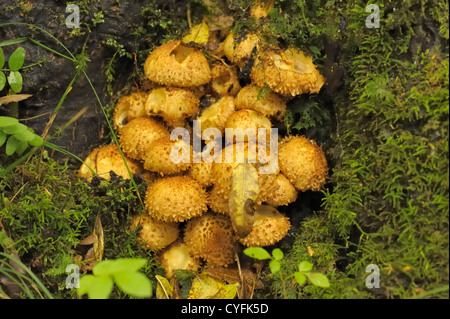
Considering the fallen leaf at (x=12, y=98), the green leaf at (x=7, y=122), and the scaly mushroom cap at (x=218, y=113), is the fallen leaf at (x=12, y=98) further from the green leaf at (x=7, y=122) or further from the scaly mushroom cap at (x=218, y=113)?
the scaly mushroom cap at (x=218, y=113)

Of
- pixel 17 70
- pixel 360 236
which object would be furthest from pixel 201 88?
pixel 360 236

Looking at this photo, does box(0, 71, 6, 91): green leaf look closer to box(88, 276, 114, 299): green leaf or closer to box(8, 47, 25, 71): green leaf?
box(8, 47, 25, 71): green leaf

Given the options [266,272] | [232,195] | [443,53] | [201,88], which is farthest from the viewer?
[201,88]

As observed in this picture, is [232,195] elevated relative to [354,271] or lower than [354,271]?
elevated

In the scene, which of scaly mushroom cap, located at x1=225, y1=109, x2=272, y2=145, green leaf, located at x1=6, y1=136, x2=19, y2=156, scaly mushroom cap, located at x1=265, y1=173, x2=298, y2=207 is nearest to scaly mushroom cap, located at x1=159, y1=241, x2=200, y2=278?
scaly mushroom cap, located at x1=265, y1=173, x2=298, y2=207

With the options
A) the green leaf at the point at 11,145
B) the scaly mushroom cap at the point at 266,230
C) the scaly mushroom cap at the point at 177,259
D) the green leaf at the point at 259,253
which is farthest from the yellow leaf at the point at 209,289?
the green leaf at the point at 11,145

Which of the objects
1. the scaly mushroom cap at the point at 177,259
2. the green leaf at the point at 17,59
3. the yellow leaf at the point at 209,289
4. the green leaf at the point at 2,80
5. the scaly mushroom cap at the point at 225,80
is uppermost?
the green leaf at the point at 17,59

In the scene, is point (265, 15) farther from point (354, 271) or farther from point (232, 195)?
point (354, 271)

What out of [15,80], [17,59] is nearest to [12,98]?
[15,80]
